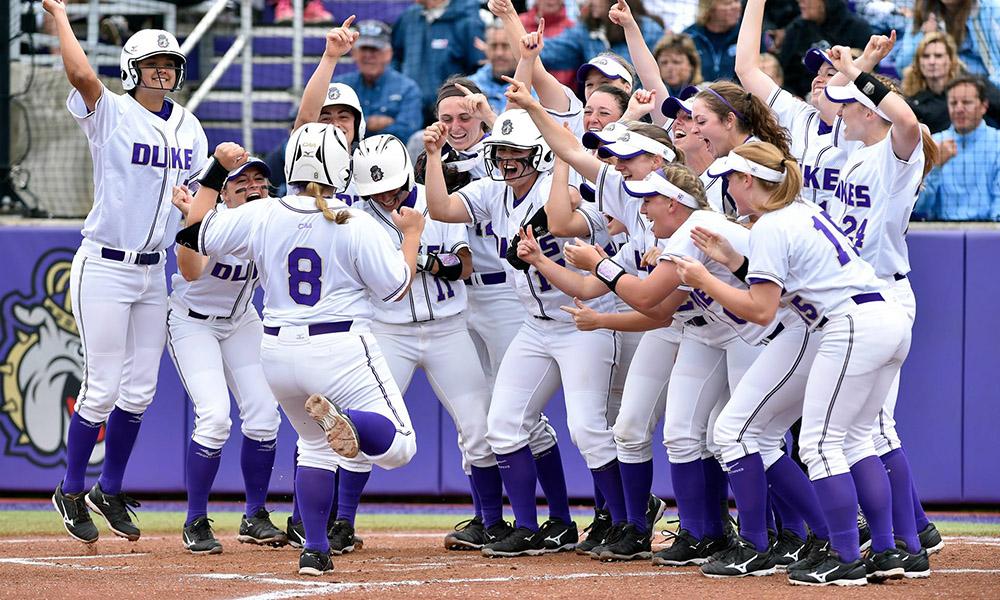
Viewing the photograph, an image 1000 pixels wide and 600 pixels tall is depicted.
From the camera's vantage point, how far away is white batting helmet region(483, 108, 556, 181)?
5.93 metres

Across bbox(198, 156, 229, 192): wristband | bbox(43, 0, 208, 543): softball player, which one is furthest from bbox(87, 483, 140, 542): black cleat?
bbox(198, 156, 229, 192): wristband

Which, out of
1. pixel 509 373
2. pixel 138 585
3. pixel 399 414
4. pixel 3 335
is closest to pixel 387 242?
pixel 399 414

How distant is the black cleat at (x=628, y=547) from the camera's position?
228 inches

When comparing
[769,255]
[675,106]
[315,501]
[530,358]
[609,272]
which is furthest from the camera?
[530,358]

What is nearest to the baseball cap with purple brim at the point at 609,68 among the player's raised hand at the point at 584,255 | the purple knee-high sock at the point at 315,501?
the player's raised hand at the point at 584,255

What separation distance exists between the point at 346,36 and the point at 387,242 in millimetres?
1266

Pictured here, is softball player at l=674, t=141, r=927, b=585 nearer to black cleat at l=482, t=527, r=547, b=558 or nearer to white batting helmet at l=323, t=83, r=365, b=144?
black cleat at l=482, t=527, r=547, b=558

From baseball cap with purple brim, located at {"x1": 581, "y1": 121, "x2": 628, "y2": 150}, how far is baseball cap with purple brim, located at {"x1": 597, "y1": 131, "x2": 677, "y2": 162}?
0.02 meters

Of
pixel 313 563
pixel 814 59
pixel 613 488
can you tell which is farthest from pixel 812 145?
pixel 313 563

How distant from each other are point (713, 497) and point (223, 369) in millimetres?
2308

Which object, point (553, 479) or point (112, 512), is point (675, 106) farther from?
point (112, 512)

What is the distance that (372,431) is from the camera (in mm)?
5020

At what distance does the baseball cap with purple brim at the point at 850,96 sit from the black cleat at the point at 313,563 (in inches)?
104

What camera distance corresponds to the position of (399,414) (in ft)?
17.1
